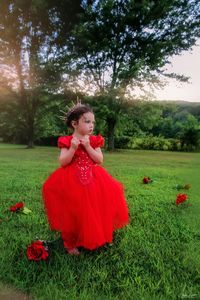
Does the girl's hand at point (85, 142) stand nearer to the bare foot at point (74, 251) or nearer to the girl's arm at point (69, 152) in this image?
the girl's arm at point (69, 152)

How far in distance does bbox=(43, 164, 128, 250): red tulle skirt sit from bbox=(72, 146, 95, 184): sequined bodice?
41 millimetres

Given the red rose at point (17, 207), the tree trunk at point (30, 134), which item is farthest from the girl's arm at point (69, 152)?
the tree trunk at point (30, 134)

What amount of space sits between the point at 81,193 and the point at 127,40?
24.0 m

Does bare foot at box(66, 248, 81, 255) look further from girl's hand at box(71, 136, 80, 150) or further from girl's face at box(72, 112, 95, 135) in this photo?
girl's face at box(72, 112, 95, 135)

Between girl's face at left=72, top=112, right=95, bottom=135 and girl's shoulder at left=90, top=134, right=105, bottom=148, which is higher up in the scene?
girl's face at left=72, top=112, right=95, bottom=135

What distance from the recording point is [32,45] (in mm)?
30750

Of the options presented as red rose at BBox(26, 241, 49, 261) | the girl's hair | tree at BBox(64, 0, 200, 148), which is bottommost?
red rose at BBox(26, 241, 49, 261)

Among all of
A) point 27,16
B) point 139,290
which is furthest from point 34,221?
point 27,16

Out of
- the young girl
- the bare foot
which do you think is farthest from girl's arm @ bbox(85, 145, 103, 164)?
the bare foot

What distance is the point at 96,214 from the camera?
331 centimetres

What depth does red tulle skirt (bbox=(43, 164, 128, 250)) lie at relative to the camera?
325 cm

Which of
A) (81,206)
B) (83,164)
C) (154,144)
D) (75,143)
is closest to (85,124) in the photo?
(75,143)

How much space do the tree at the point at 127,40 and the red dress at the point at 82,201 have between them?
20.8 m

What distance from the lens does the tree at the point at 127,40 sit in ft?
78.5
